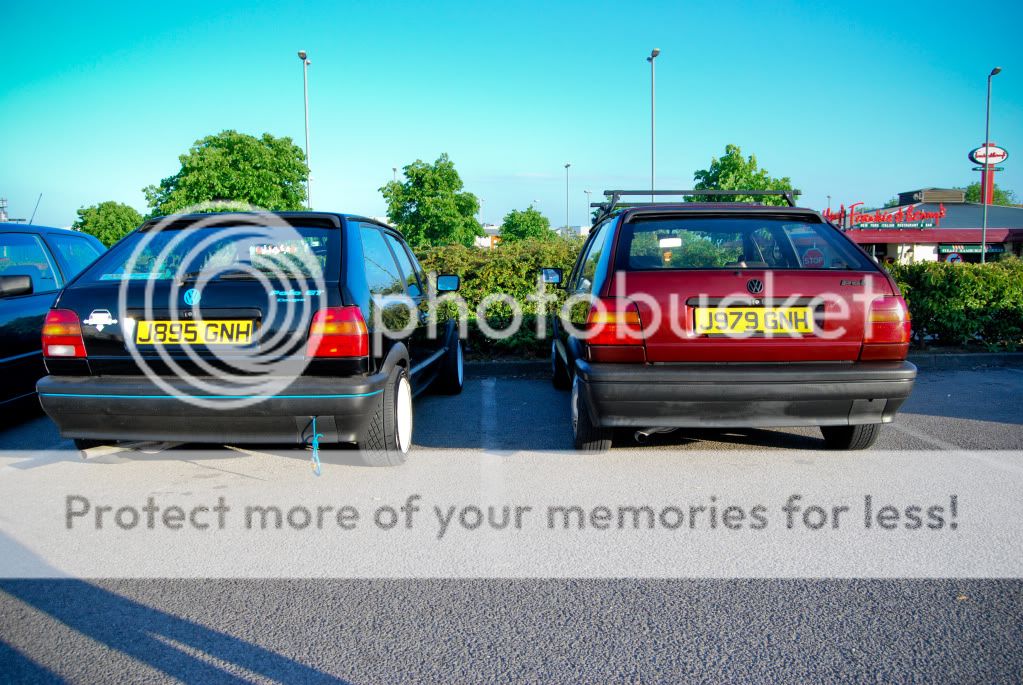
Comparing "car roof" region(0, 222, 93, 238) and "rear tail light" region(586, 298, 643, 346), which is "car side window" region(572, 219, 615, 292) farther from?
"car roof" region(0, 222, 93, 238)

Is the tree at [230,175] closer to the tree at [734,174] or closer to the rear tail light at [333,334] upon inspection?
the tree at [734,174]

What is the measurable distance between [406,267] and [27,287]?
107 inches

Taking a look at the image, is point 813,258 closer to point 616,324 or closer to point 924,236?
point 616,324

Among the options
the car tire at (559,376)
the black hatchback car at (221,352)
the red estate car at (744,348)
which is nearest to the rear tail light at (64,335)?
the black hatchback car at (221,352)

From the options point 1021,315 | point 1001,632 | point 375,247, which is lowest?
point 1001,632

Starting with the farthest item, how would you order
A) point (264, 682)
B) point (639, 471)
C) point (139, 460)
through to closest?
point (139, 460)
point (639, 471)
point (264, 682)

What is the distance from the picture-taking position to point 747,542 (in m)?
3.36

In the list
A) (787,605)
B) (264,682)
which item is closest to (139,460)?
(264,682)

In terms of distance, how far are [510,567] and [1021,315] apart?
27.3ft

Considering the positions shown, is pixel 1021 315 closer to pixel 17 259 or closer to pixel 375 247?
pixel 375 247

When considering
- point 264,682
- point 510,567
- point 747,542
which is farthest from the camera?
point 747,542

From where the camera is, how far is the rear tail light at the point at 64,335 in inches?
157

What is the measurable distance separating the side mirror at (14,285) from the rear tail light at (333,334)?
285 centimetres

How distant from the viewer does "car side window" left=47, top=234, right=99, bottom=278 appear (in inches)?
263
